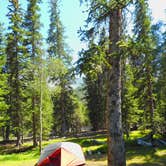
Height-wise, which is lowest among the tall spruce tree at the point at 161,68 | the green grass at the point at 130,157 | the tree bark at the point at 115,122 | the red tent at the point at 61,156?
the green grass at the point at 130,157

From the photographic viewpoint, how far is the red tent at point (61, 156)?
40.1 ft

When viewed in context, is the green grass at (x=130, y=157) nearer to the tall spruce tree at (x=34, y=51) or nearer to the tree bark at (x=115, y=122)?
the tall spruce tree at (x=34, y=51)

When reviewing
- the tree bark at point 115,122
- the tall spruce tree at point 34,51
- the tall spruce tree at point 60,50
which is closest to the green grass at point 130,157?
the tall spruce tree at point 34,51

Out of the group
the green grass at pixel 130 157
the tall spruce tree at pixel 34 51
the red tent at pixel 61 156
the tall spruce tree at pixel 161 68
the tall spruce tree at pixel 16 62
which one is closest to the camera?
the red tent at pixel 61 156

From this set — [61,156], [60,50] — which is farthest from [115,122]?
[60,50]

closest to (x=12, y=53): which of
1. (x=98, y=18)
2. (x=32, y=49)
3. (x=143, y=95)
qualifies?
(x=32, y=49)

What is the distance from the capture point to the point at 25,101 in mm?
35469

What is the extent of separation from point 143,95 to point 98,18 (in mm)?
21015

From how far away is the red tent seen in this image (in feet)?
40.1

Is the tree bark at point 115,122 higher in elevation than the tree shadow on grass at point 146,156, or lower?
higher

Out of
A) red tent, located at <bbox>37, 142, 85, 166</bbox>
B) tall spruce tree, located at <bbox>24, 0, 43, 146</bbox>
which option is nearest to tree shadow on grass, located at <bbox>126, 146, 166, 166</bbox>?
red tent, located at <bbox>37, 142, 85, 166</bbox>

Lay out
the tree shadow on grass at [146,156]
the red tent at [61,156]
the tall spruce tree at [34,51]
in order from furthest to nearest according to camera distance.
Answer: the tall spruce tree at [34,51], the tree shadow on grass at [146,156], the red tent at [61,156]

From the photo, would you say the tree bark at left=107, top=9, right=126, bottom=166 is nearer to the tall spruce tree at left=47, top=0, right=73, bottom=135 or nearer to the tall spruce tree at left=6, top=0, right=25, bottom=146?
the tall spruce tree at left=6, top=0, right=25, bottom=146

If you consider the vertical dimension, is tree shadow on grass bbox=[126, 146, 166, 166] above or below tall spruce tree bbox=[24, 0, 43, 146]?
below
